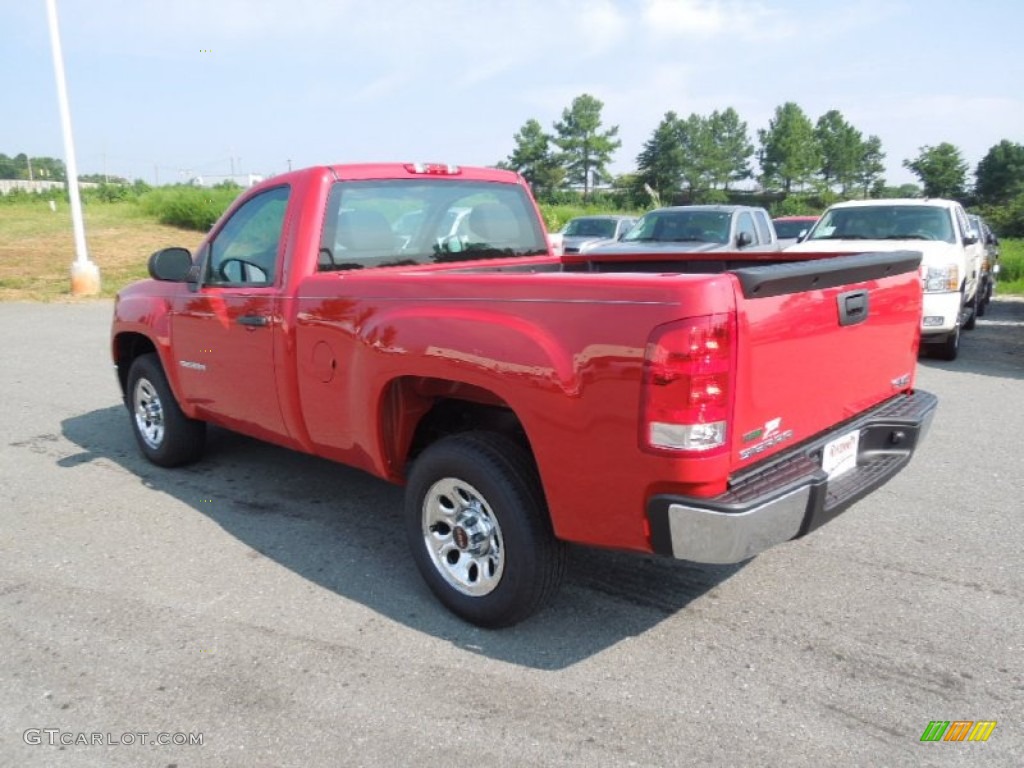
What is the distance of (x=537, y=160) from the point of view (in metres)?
77.9

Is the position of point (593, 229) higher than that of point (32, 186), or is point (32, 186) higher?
point (32, 186)

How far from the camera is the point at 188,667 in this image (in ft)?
10.00

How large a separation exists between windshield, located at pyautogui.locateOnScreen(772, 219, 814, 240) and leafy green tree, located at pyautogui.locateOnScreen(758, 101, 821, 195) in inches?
2695

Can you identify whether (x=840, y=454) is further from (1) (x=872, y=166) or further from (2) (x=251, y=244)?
(1) (x=872, y=166)

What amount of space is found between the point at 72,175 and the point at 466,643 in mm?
16518

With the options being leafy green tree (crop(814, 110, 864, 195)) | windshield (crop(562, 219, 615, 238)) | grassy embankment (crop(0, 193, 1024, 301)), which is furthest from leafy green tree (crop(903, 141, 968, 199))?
windshield (crop(562, 219, 615, 238))

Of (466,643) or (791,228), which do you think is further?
(791,228)

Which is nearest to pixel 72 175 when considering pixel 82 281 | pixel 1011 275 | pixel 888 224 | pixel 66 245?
pixel 82 281

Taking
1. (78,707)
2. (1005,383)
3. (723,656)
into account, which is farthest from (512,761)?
(1005,383)

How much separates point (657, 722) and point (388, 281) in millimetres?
1989

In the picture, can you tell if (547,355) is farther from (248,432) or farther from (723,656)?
(248,432)

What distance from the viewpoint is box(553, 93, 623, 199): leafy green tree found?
260 feet

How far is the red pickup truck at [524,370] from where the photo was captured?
2.55m

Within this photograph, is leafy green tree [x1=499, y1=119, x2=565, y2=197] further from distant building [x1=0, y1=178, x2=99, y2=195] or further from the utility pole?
the utility pole
